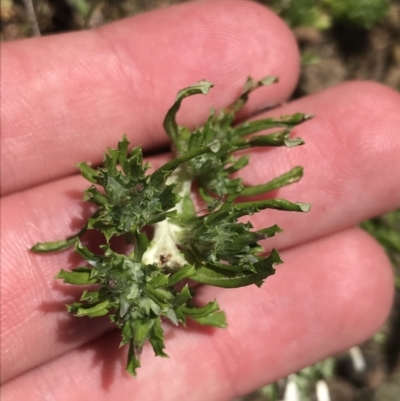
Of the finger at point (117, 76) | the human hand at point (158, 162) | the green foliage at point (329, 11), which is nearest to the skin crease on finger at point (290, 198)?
the human hand at point (158, 162)

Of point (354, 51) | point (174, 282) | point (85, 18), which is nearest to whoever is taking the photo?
point (174, 282)

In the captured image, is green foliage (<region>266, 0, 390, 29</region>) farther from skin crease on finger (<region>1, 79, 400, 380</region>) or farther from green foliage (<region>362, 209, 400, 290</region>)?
green foliage (<region>362, 209, 400, 290</region>)

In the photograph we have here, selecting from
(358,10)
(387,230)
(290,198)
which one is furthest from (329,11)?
(290,198)

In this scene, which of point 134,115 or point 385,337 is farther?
point 385,337

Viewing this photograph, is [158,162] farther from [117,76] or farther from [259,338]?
[259,338]

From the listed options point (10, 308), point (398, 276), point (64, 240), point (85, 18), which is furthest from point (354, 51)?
point (10, 308)

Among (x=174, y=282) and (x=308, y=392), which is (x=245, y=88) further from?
(x=308, y=392)

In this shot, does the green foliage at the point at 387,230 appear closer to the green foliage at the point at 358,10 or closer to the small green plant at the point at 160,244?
the green foliage at the point at 358,10
